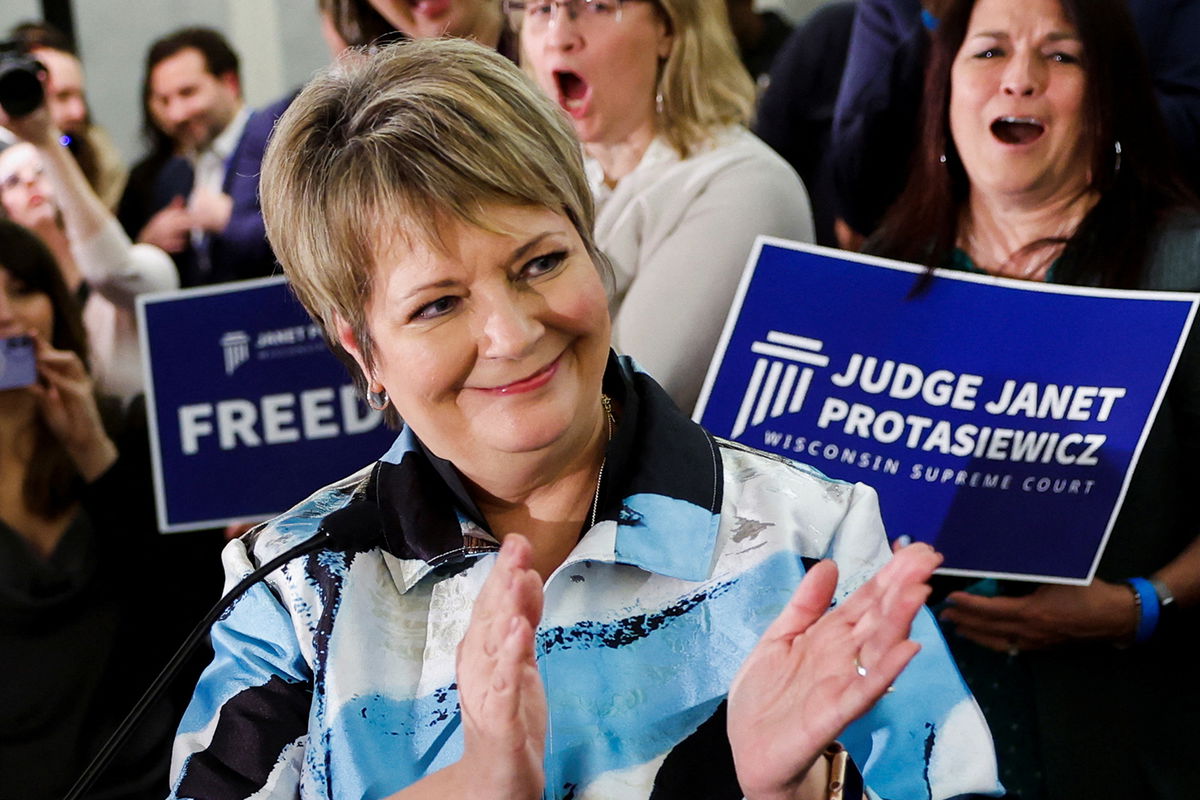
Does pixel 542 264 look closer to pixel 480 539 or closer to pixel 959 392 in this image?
pixel 480 539

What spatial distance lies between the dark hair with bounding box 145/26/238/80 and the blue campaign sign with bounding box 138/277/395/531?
1.44m

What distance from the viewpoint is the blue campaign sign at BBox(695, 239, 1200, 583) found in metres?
1.80

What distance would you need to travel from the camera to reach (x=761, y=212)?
211 centimetres

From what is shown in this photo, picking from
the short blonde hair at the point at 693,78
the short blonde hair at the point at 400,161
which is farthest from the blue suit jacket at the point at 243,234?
the short blonde hair at the point at 400,161

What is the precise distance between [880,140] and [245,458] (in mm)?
1133

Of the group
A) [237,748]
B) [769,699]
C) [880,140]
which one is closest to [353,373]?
[237,748]

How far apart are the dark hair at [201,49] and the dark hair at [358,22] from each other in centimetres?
116

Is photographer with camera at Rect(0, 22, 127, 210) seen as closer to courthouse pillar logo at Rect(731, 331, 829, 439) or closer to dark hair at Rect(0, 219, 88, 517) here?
dark hair at Rect(0, 219, 88, 517)

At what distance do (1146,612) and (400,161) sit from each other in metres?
1.18

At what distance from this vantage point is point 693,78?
2242 mm

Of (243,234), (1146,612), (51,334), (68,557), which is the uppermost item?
(243,234)

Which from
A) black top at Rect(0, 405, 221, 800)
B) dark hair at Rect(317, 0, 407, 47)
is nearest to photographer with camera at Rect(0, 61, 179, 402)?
black top at Rect(0, 405, 221, 800)

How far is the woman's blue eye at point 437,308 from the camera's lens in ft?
4.13

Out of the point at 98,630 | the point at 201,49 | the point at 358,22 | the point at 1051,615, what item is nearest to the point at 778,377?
the point at 1051,615
